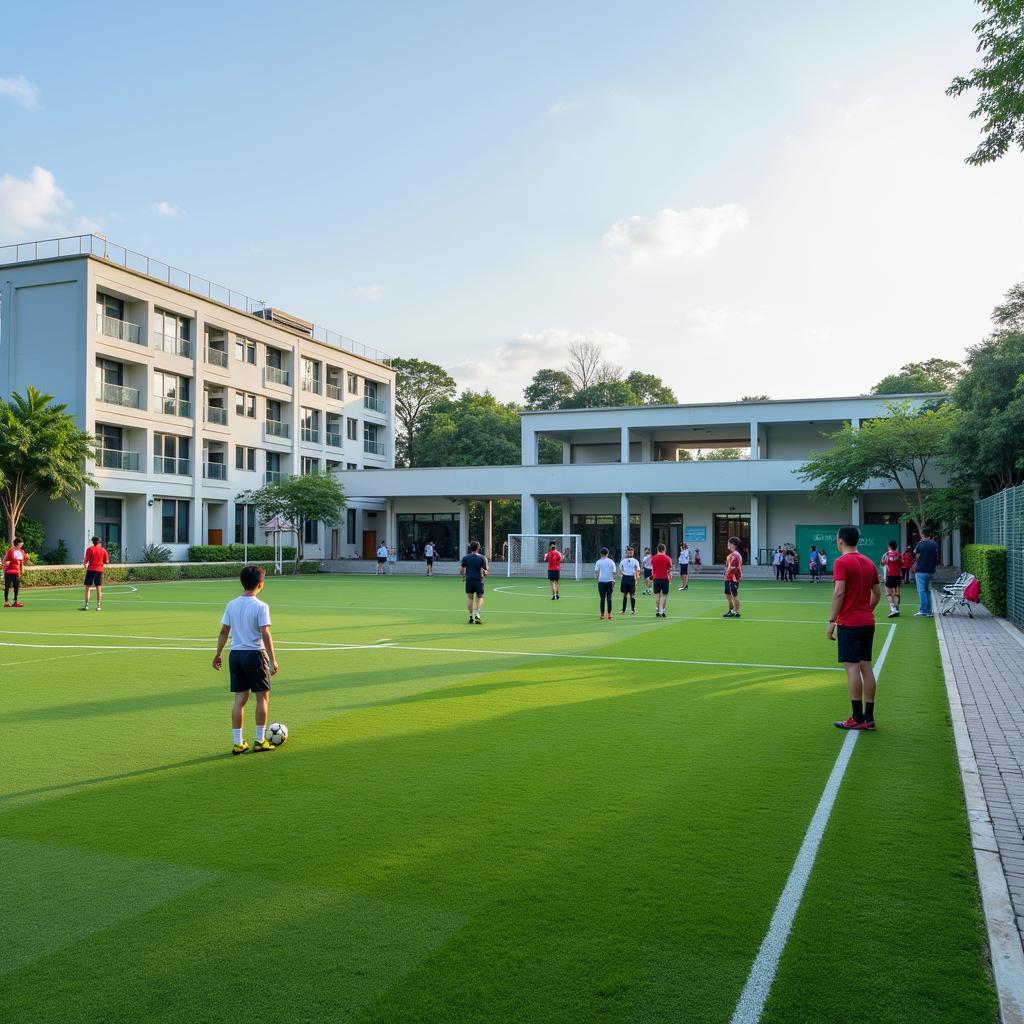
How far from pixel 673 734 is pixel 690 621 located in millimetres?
11711

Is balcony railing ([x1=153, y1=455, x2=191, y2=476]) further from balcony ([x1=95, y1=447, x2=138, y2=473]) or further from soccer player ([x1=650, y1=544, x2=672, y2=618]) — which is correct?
soccer player ([x1=650, y1=544, x2=672, y2=618])

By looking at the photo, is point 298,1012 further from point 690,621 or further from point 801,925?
point 690,621

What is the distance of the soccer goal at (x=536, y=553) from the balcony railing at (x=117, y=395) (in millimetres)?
18785

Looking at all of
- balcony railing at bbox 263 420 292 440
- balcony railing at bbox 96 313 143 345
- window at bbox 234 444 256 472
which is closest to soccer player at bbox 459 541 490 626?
balcony railing at bbox 96 313 143 345

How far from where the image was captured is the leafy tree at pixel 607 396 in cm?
7219

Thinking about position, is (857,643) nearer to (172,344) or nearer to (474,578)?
(474,578)

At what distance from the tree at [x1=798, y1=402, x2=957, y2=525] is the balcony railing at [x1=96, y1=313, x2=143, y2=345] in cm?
3072

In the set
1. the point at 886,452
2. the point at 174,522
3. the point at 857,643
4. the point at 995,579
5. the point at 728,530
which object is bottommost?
the point at 857,643

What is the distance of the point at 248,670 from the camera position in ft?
24.2

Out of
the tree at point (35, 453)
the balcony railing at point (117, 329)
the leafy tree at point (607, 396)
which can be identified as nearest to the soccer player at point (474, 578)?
the tree at point (35, 453)

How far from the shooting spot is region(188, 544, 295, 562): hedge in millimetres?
42781

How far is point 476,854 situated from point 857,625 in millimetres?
4887

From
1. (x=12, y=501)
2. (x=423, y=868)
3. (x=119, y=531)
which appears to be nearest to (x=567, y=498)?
(x=119, y=531)

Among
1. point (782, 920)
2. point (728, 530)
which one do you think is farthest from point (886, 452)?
point (782, 920)
